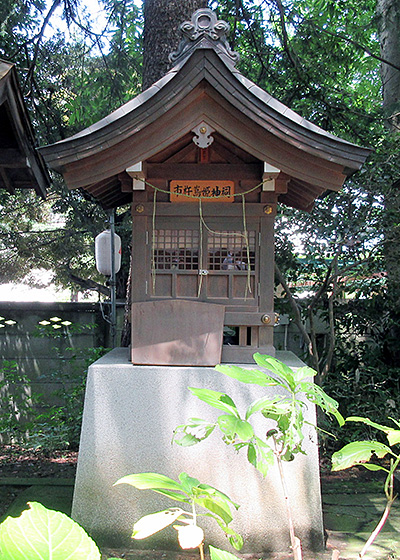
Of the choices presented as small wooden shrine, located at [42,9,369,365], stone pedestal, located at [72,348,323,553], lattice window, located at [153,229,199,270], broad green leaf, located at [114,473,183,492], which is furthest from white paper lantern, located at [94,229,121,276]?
broad green leaf, located at [114,473,183,492]

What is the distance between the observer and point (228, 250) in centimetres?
362

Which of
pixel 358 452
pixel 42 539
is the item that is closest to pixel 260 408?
pixel 358 452

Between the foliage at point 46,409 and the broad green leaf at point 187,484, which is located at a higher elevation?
the broad green leaf at point 187,484

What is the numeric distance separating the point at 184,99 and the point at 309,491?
106 inches

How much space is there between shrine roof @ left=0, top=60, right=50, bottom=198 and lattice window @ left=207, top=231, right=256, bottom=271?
1673mm

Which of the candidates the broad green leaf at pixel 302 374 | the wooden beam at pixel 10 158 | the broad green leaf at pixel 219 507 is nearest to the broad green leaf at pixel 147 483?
the broad green leaf at pixel 219 507

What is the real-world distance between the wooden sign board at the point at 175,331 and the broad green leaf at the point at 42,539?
290 centimetres

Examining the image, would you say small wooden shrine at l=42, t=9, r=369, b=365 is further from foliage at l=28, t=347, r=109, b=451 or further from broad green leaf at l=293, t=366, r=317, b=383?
foliage at l=28, t=347, r=109, b=451

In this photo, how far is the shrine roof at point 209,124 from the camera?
10.4 ft

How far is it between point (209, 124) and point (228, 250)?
0.89 m

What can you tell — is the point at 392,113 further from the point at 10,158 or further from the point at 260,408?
the point at 260,408

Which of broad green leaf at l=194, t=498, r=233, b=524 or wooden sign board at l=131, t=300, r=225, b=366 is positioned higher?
wooden sign board at l=131, t=300, r=225, b=366

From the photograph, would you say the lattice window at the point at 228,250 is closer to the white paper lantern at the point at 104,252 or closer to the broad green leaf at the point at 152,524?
the broad green leaf at the point at 152,524

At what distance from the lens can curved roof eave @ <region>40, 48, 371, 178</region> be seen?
3.16 meters
